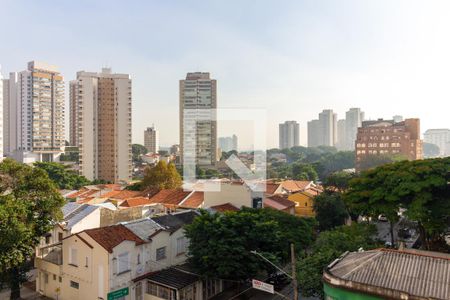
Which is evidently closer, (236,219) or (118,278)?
(118,278)

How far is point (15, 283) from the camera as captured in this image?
18.6 metres

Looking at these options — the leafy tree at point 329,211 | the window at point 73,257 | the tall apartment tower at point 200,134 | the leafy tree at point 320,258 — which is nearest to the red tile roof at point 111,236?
the window at point 73,257

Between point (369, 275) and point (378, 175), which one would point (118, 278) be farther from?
point (378, 175)

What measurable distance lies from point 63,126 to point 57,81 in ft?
39.6

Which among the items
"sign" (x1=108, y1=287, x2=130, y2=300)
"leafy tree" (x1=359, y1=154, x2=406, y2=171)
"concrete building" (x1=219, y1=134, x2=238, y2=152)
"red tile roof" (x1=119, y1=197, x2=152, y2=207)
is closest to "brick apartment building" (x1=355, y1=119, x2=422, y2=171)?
"leafy tree" (x1=359, y1=154, x2=406, y2=171)

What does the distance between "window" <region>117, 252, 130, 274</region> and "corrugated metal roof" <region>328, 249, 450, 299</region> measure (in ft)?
34.0

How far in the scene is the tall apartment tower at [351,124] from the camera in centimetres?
14350

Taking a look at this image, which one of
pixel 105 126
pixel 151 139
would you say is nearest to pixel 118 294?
pixel 105 126

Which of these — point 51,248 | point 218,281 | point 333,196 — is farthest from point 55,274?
point 333,196

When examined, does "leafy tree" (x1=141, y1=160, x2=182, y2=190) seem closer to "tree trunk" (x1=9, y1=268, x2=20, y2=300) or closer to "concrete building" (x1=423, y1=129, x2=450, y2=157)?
"tree trunk" (x1=9, y1=268, x2=20, y2=300)

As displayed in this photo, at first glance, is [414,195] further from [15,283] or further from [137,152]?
[137,152]

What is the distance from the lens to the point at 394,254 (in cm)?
1145

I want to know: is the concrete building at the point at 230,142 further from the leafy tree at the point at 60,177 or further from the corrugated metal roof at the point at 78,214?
the leafy tree at the point at 60,177

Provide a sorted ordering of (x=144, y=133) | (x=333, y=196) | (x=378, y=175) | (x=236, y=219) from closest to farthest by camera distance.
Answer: (x=236, y=219) → (x=378, y=175) → (x=333, y=196) → (x=144, y=133)
